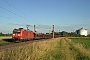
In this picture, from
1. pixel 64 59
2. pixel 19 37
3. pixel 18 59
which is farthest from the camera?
pixel 19 37

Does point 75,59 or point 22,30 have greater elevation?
point 22,30

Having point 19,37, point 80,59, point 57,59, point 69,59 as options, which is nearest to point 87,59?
point 80,59

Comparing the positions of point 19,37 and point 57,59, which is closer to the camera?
point 57,59

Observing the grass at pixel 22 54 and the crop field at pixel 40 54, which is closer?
the grass at pixel 22 54

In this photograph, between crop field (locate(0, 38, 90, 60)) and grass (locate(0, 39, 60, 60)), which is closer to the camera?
grass (locate(0, 39, 60, 60))

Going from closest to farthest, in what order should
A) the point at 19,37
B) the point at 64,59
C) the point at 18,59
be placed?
the point at 18,59 < the point at 64,59 < the point at 19,37

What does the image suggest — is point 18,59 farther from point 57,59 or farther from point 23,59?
point 57,59

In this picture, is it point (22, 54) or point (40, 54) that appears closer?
point (22, 54)

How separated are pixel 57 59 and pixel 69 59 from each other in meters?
0.93

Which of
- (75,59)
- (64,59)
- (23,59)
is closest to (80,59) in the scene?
(75,59)

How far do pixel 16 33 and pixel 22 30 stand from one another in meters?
2.02

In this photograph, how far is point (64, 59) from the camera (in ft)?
42.4

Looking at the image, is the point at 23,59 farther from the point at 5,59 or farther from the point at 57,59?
the point at 57,59

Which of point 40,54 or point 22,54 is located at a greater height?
point 22,54
